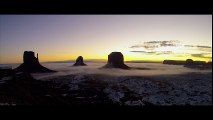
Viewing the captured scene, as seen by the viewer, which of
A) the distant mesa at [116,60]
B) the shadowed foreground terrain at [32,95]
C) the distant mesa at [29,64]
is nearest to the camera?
the shadowed foreground terrain at [32,95]

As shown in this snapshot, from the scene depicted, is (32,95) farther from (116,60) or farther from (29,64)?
(116,60)

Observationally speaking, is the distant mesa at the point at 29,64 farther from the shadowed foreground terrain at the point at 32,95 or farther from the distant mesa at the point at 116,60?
the distant mesa at the point at 116,60

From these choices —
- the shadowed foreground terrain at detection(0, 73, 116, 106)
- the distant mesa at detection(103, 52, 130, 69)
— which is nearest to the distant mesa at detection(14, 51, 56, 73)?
the shadowed foreground terrain at detection(0, 73, 116, 106)

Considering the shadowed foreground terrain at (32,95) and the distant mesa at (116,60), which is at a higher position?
the distant mesa at (116,60)

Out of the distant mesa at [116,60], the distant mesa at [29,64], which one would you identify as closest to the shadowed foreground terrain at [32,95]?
the distant mesa at [29,64]

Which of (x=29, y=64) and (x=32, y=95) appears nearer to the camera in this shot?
(x=32, y=95)

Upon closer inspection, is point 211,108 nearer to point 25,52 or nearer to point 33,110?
point 33,110

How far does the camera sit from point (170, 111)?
2.54 metres

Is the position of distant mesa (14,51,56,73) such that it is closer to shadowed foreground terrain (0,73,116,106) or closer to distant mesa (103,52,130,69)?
shadowed foreground terrain (0,73,116,106)

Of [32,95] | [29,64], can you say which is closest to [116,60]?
[29,64]

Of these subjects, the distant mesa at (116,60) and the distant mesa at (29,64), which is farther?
the distant mesa at (116,60)

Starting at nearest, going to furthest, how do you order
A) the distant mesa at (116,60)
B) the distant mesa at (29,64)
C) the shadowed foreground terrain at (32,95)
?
the shadowed foreground terrain at (32,95)
the distant mesa at (29,64)
the distant mesa at (116,60)
